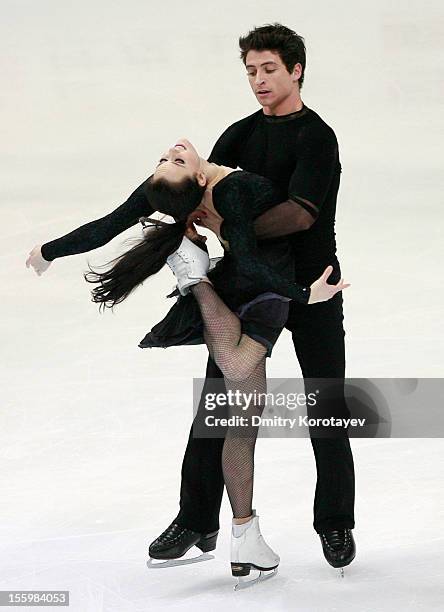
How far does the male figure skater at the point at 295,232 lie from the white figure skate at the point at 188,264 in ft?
0.30

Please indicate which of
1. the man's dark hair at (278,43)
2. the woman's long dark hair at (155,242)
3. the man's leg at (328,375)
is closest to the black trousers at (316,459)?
the man's leg at (328,375)

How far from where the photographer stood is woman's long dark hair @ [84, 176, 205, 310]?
11.3 ft

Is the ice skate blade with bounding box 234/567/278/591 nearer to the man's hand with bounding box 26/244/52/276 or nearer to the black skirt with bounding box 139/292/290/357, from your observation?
the black skirt with bounding box 139/292/290/357

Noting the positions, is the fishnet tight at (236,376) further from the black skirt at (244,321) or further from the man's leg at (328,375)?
the man's leg at (328,375)

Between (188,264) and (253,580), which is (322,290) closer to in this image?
(188,264)

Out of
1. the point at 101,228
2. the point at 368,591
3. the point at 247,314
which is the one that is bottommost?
the point at 368,591

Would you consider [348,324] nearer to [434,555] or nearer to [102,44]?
[434,555]

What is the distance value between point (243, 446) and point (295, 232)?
2.04 feet

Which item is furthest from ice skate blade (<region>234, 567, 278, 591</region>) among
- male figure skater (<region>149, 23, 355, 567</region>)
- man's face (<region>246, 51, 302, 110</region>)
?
man's face (<region>246, 51, 302, 110</region>)

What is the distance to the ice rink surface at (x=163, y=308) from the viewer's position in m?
3.87

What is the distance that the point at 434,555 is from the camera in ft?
12.7

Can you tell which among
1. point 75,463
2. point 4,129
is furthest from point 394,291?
point 4,129

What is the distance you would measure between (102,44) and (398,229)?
3.02 metres

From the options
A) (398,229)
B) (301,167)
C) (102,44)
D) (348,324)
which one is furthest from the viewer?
(102,44)
